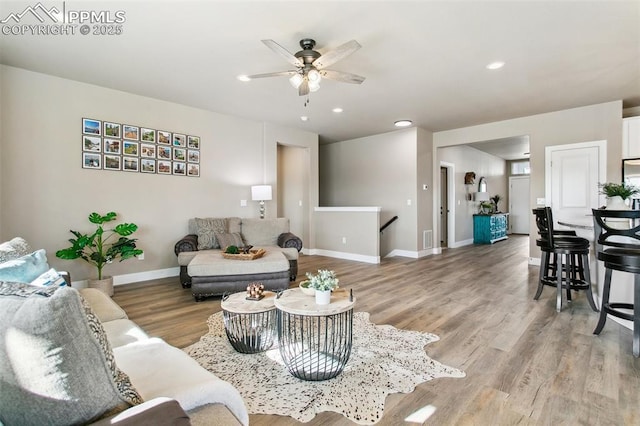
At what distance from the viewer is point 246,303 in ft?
7.50

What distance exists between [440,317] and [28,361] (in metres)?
3.07

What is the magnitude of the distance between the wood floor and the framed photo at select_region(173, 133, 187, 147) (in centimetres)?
209

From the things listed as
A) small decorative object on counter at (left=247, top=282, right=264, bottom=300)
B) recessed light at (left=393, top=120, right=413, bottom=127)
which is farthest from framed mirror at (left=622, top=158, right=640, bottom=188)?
small decorative object on counter at (left=247, top=282, right=264, bottom=300)

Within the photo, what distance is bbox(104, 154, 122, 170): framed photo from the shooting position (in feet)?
13.7

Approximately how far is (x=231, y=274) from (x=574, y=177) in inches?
221

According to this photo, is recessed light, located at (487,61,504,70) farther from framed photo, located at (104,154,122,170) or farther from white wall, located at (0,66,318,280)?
framed photo, located at (104,154,122,170)

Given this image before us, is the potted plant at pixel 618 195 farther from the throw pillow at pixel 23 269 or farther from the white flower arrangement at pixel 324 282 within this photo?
the throw pillow at pixel 23 269

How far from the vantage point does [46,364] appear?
2.39 feet

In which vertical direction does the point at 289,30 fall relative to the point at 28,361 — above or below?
above

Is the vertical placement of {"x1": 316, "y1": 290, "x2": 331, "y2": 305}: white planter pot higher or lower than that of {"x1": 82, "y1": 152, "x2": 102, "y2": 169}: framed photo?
lower

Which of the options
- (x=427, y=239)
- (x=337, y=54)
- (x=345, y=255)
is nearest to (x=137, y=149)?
(x=337, y=54)

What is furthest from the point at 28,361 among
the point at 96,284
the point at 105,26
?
the point at 96,284

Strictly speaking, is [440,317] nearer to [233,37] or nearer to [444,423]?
[444,423]

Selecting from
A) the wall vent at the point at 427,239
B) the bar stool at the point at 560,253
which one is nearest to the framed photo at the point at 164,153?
the bar stool at the point at 560,253
